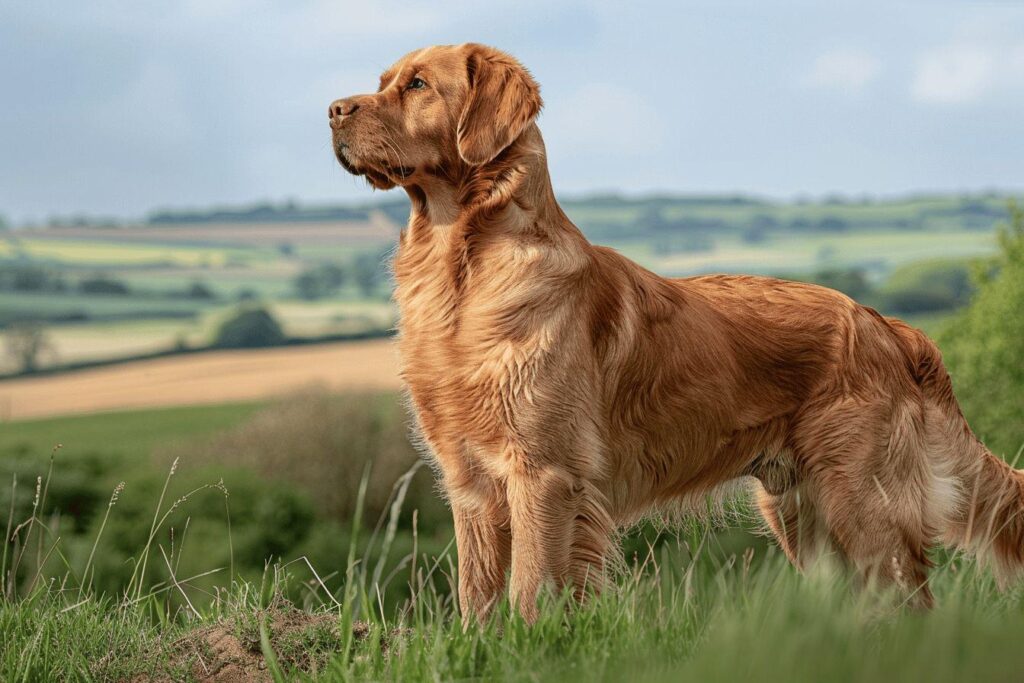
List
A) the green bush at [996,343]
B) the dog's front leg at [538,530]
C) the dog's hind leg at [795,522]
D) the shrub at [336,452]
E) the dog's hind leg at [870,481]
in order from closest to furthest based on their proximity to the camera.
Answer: the dog's front leg at [538,530], the dog's hind leg at [870,481], the dog's hind leg at [795,522], the green bush at [996,343], the shrub at [336,452]

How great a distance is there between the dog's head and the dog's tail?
232 cm

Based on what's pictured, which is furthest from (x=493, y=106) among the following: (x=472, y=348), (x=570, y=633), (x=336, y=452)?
(x=336, y=452)

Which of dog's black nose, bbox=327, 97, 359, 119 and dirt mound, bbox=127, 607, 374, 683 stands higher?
dog's black nose, bbox=327, 97, 359, 119

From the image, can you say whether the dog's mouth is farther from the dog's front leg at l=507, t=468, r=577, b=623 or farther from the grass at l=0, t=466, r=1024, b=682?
the grass at l=0, t=466, r=1024, b=682

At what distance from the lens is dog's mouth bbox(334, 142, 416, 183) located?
4602 millimetres

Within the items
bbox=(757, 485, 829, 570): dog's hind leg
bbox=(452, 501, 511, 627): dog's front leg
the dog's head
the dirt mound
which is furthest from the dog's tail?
the dirt mound

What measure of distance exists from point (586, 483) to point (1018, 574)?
2272 millimetres

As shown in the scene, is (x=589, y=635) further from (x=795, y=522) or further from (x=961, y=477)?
(x=961, y=477)

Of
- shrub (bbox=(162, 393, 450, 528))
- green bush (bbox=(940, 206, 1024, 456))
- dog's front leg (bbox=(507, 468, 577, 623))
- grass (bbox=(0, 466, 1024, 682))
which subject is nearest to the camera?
grass (bbox=(0, 466, 1024, 682))

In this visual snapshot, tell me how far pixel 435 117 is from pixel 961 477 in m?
3.13

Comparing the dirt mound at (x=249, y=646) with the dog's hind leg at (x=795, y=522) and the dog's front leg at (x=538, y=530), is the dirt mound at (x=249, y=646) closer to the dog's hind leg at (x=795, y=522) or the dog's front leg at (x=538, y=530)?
the dog's front leg at (x=538, y=530)

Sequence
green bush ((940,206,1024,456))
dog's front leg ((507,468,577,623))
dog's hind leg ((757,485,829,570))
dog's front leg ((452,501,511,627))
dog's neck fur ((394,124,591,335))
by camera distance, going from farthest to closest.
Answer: green bush ((940,206,1024,456)), dog's hind leg ((757,485,829,570)), dog's front leg ((452,501,511,627)), dog's neck fur ((394,124,591,335)), dog's front leg ((507,468,577,623))

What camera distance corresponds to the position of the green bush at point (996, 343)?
1555 centimetres

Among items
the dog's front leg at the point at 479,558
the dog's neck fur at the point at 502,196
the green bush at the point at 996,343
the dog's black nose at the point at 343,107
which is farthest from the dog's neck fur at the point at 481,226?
the green bush at the point at 996,343
